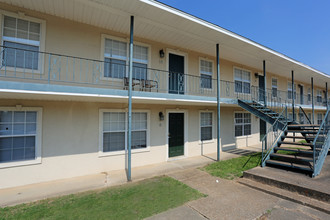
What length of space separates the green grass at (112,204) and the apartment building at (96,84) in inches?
67.0

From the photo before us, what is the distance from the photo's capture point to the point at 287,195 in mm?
4059

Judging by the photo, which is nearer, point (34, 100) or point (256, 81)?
point (34, 100)

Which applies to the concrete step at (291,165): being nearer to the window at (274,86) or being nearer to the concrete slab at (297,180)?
the concrete slab at (297,180)

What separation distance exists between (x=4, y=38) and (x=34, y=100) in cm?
196

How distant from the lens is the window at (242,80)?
33.9 ft

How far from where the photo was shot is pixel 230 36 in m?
6.73

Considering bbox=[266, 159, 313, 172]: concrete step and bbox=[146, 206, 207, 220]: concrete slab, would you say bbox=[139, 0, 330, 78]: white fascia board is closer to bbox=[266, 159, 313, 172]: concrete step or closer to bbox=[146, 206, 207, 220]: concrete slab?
bbox=[266, 159, 313, 172]: concrete step

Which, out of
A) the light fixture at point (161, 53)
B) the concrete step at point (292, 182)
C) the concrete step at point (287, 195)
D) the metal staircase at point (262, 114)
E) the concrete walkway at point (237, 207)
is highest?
the light fixture at point (161, 53)

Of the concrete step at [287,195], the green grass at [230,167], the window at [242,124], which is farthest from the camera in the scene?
the window at [242,124]

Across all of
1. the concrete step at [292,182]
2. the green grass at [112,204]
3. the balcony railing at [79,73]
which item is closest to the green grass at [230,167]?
the concrete step at [292,182]

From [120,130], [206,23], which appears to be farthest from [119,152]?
Result: [206,23]

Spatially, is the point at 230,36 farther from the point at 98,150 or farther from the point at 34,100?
the point at 34,100

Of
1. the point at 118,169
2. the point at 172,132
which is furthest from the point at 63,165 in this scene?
the point at 172,132

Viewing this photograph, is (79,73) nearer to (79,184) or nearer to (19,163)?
(19,163)
